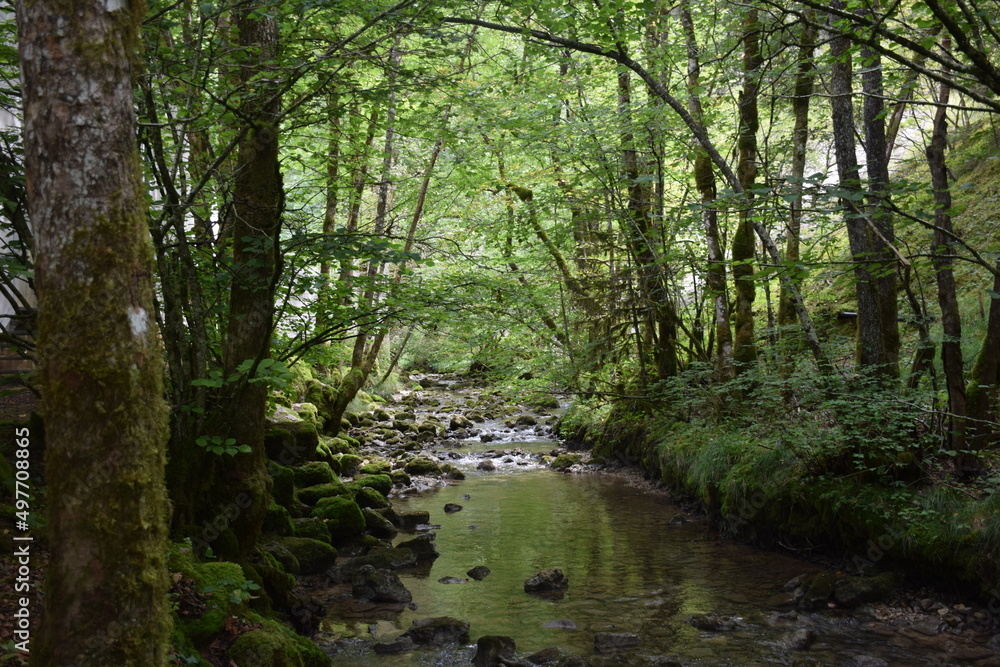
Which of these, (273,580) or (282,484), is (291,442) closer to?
(282,484)

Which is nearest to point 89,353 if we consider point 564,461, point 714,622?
point 714,622

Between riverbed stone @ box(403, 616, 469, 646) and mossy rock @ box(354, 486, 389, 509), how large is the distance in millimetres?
4444

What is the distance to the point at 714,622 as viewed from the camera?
621 centimetres

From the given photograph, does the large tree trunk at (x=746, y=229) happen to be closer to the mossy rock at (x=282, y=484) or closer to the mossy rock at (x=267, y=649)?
the mossy rock at (x=282, y=484)

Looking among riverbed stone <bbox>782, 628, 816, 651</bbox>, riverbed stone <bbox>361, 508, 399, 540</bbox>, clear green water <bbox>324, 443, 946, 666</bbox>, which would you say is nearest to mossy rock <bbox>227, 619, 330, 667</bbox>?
clear green water <bbox>324, 443, 946, 666</bbox>

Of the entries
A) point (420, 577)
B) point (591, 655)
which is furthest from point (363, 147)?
point (591, 655)

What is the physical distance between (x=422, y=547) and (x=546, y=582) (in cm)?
194

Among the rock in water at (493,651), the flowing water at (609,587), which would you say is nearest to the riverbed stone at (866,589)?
the flowing water at (609,587)

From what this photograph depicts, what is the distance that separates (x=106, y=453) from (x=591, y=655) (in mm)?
4547

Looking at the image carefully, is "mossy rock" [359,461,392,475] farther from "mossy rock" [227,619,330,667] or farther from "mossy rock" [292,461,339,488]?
"mossy rock" [227,619,330,667]

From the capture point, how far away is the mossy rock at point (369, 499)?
34.2 ft

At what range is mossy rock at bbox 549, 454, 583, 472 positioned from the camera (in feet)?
47.5

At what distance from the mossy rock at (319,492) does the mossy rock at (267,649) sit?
5.00 metres

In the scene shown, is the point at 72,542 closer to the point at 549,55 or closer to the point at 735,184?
the point at 735,184
